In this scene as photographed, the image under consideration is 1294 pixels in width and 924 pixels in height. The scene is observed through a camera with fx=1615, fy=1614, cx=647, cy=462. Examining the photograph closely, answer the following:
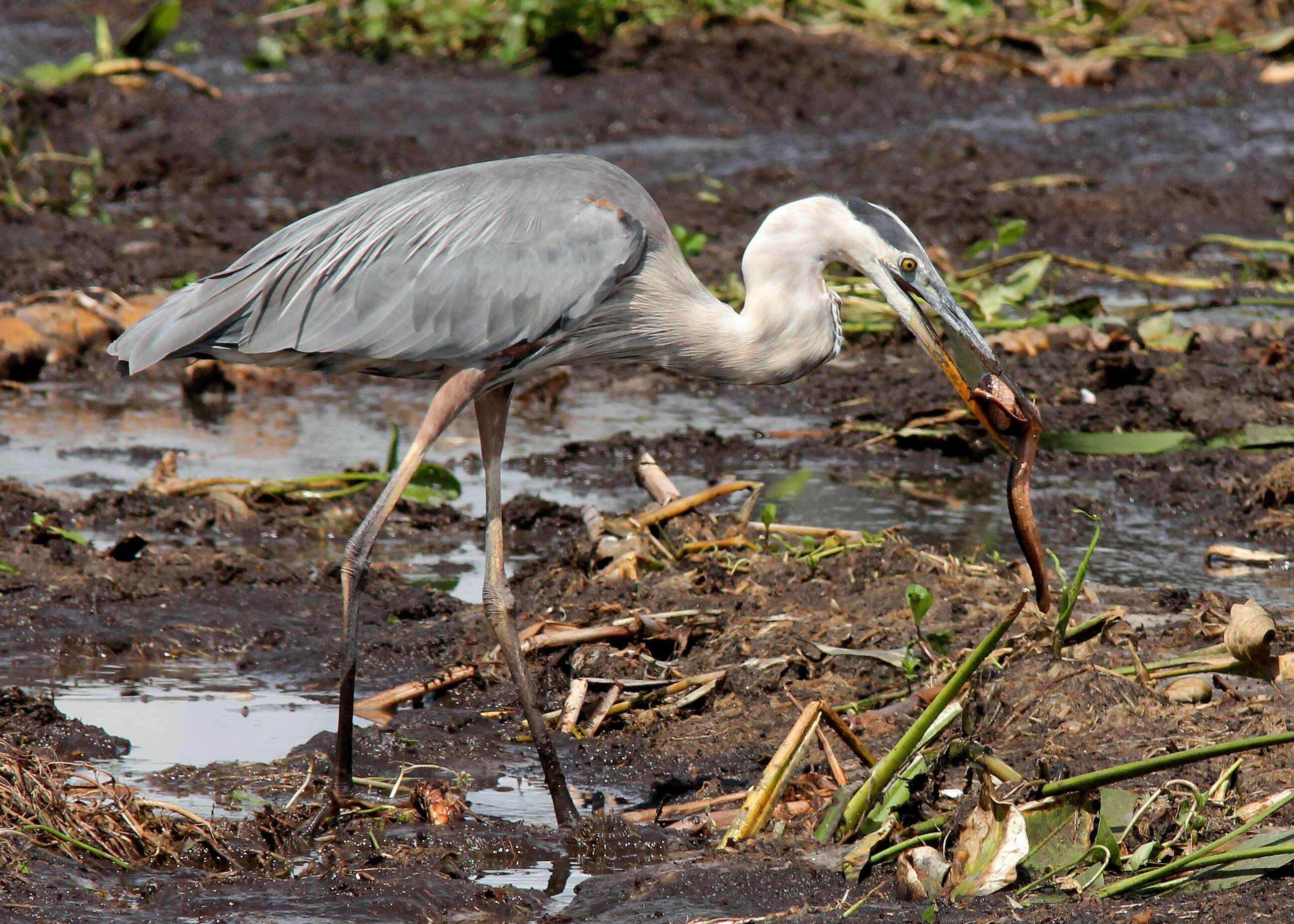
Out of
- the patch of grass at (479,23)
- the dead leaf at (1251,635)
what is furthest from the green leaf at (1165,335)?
the patch of grass at (479,23)

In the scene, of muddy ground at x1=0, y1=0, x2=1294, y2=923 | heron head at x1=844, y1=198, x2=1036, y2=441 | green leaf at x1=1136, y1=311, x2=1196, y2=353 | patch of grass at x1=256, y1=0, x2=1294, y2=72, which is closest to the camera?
muddy ground at x1=0, y1=0, x2=1294, y2=923

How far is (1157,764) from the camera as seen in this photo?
3.52 metres

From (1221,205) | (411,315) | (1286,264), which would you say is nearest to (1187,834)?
(411,315)

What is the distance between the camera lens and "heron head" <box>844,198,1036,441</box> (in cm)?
480

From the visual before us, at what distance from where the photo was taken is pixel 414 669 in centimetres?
567

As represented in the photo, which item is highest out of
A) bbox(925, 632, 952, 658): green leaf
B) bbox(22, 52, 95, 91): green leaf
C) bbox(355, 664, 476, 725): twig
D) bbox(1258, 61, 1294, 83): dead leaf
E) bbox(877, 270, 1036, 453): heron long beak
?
bbox(877, 270, 1036, 453): heron long beak

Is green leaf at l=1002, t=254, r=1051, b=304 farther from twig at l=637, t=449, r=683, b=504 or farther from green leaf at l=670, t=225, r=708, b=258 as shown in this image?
twig at l=637, t=449, r=683, b=504

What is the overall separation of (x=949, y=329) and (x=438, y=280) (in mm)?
1565

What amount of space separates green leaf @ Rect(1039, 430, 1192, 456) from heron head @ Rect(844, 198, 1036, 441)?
3008 millimetres

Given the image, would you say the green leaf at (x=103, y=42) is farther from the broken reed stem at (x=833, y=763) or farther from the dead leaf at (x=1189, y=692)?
the dead leaf at (x=1189, y=692)

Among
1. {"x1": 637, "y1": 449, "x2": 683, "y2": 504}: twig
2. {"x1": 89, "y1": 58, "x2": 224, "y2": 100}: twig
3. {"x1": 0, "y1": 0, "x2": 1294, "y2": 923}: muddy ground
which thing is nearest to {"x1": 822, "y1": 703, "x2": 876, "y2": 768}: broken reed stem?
{"x1": 0, "y1": 0, "x2": 1294, "y2": 923}: muddy ground

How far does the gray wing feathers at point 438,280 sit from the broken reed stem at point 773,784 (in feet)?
4.89

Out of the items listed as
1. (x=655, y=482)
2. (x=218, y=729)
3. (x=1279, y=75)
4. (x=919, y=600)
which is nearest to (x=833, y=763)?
(x=919, y=600)

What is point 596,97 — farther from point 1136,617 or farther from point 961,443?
point 1136,617
